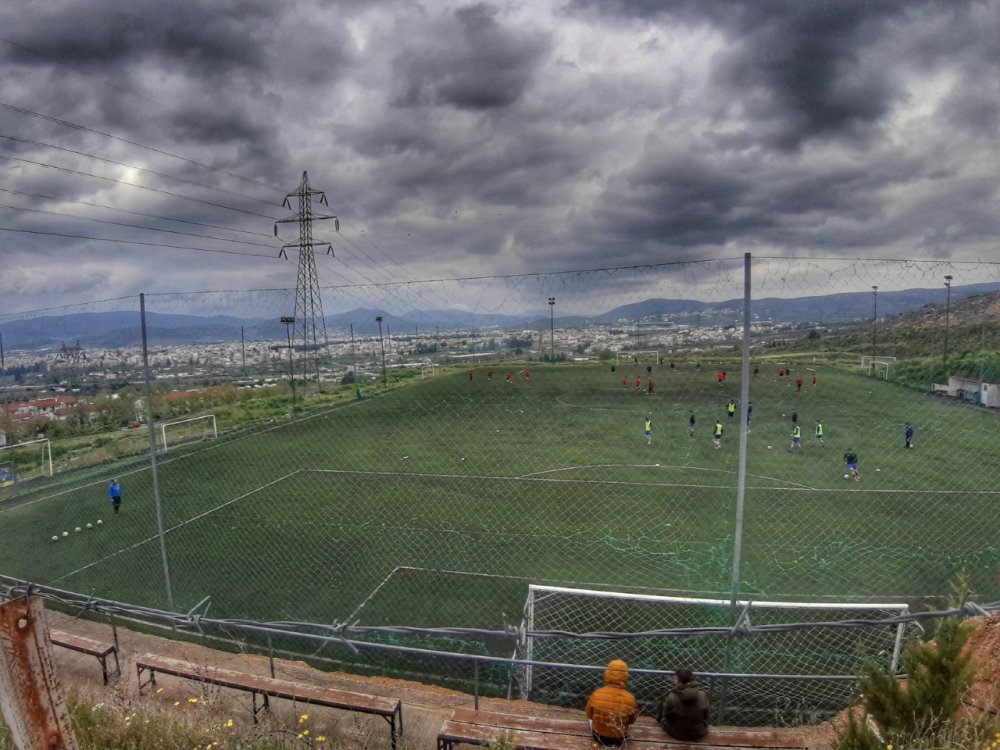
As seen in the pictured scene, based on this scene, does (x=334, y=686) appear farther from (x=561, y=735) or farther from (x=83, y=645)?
(x=83, y=645)

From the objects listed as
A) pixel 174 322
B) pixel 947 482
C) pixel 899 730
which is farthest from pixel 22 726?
pixel 947 482

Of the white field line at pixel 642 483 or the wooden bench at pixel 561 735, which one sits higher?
the wooden bench at pixel 561 735

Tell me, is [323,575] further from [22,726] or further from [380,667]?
[22,726]

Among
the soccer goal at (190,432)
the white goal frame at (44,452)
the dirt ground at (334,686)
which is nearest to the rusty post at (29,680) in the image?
the dirt ground at (334,686)

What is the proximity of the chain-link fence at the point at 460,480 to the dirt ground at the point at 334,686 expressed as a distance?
1278mm

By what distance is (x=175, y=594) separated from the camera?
10016 millimetres

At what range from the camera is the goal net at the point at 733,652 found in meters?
6.45

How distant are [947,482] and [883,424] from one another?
36.6 feet

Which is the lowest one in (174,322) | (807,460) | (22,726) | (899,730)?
(807,460)

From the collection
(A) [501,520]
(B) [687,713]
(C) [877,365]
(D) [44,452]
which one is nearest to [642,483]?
(A) [501,520]

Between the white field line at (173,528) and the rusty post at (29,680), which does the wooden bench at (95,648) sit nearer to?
the rusty post at (29,680)

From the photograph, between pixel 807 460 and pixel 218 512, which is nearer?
pixel 218 512

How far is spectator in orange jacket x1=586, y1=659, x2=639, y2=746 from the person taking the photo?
13.8 ft

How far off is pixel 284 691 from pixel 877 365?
114ft
